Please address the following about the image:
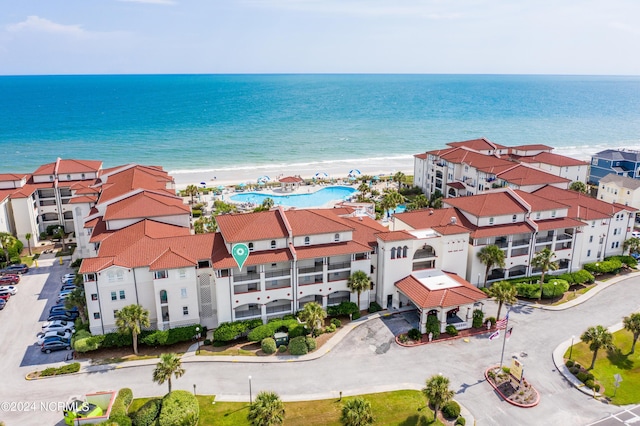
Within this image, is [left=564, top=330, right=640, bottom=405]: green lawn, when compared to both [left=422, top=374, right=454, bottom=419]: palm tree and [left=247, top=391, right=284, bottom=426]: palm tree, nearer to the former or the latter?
[left=422, top=374, right=454, bottom=419]: palm tree

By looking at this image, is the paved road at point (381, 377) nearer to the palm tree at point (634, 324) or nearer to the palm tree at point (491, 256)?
the palm tree at point (634, 324)

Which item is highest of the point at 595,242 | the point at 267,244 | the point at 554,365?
the point at 267,244

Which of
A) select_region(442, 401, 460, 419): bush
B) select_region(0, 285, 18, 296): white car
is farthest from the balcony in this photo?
select_region(0, 285, 18, 296): white car

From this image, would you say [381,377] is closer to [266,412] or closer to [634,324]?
[266,412]

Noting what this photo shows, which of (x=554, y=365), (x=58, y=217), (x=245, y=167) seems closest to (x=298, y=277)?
(x=554, y=365)

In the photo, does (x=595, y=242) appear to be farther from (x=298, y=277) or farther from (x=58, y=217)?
(x=58, y=217)

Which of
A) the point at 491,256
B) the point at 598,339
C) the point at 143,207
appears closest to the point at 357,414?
the point at 598,339
